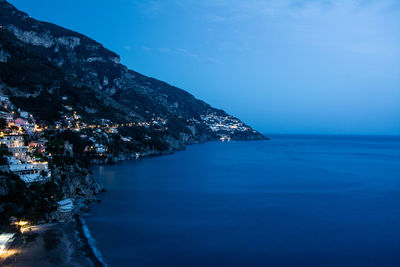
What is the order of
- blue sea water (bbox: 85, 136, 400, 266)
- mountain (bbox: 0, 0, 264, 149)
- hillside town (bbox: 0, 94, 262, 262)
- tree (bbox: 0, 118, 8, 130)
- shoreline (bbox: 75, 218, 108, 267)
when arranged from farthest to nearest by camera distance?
1. mountain (bbox: 0, 0, 264, 149)
2. tree (bbox: 0, 118, 8, 130)
3. hillside town (bbox: 0, 94, 262, 262)
4. blue sea water (bbox: 85, 136, 400, 266)
5. shoreline (bbox: 75, 218, 108, 267)

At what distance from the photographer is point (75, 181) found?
32.3 metres

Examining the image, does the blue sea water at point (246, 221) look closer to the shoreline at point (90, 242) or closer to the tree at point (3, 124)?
the shoreline at point (90, 242)

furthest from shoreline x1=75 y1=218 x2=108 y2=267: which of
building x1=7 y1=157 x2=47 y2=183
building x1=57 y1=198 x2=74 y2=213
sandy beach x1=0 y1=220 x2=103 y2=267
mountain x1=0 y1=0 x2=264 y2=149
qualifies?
mountain x1=0 y1=0 x2=264 y2=149

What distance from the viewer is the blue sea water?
2097 centimetres

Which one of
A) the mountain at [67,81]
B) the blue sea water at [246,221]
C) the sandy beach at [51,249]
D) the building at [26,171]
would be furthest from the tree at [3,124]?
the sandy beach at [51,249]

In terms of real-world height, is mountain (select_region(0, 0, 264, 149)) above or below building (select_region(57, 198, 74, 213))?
above

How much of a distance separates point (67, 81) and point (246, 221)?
83224mm

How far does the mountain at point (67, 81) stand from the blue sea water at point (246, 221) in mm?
32591

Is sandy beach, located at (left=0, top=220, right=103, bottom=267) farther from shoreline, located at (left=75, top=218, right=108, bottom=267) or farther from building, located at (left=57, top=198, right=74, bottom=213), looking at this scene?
building, located at (left=57, top=198, right=74, bottom=213)

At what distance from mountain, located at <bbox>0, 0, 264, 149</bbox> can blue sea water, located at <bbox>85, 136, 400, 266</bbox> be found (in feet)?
107

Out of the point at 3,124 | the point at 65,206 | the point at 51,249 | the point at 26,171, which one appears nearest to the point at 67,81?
the point at 3,124

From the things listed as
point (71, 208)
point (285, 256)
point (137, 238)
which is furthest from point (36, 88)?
point (285, 256)

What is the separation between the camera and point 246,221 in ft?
94.7

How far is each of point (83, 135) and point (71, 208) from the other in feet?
151
